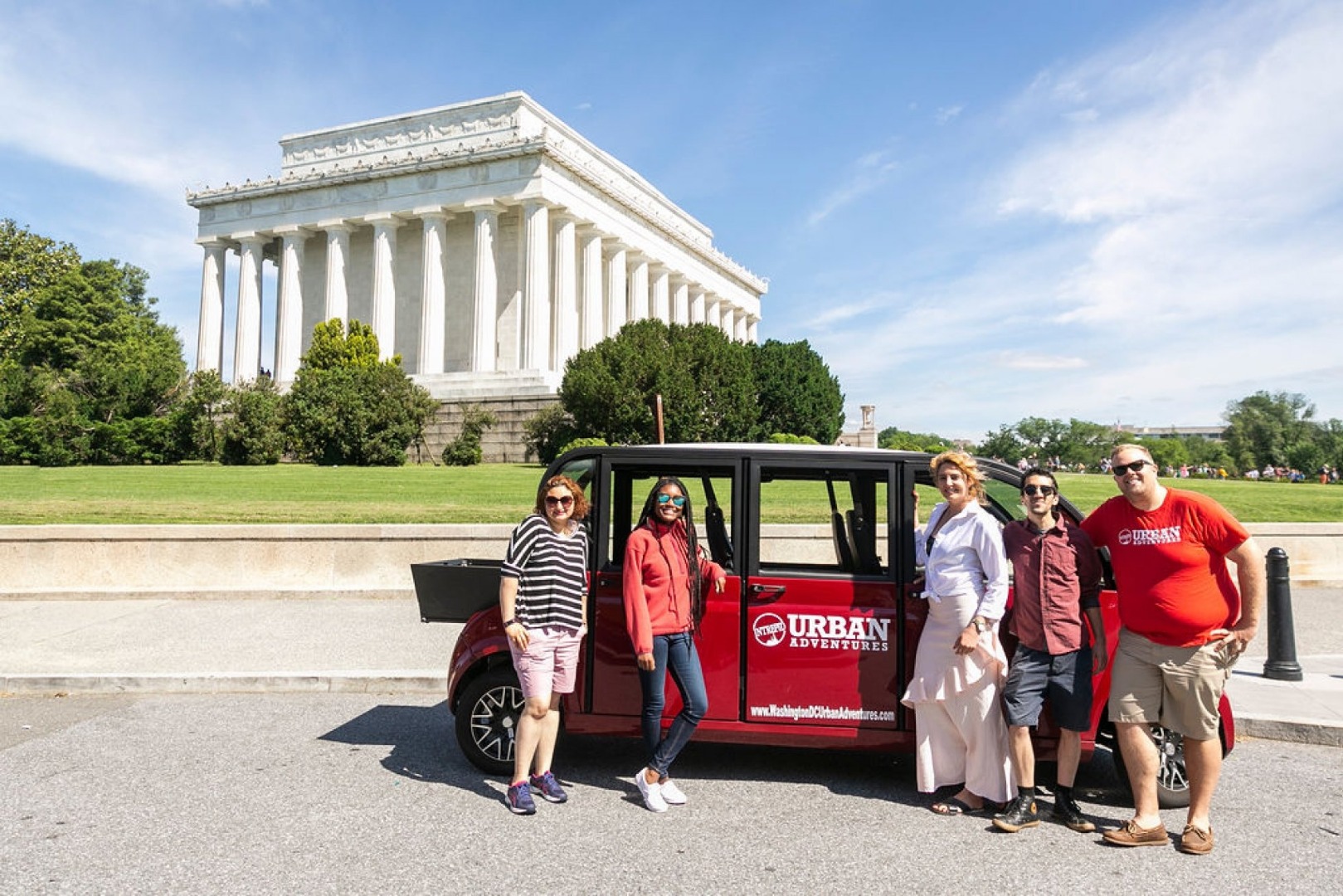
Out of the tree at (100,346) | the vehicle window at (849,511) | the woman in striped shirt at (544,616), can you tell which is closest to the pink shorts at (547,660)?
the woman in striped shirt at (544,616)

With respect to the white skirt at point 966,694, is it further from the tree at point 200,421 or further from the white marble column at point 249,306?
the white marble column at point 249,306

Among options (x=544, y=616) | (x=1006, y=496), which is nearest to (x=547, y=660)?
(x=544, y=616)

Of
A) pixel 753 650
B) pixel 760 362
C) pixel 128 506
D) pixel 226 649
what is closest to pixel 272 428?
pixel 128 506

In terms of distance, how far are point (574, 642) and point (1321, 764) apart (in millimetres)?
5062

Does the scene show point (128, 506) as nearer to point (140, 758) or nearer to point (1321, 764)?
point (140, 758)

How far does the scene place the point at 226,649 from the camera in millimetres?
9164

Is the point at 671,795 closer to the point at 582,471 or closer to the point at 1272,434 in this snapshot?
the point at 582,471

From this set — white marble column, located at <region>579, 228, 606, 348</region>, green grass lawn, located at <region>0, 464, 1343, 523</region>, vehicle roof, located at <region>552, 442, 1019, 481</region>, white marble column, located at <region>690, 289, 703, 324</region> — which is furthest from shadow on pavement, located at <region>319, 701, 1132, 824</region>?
white marble column, located at <region>690, 289, 703, 324</region>

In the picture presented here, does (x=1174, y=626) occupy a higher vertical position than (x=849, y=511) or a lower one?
lower

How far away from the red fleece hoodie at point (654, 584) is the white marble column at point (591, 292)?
56405 millimetres

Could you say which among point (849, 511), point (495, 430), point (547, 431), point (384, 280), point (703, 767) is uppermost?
point (384, 280)

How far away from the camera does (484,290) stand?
56312 mm

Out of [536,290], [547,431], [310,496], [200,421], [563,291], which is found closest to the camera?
[310,496]

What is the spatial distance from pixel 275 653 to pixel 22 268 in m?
67.4
